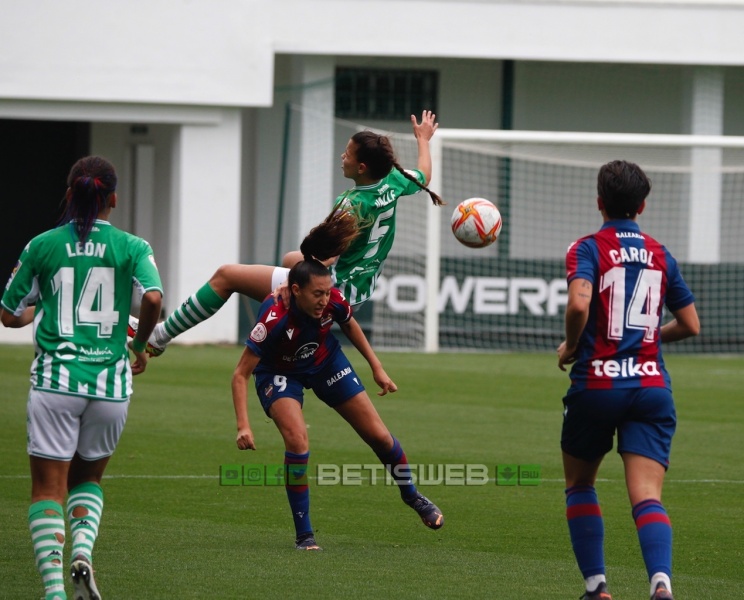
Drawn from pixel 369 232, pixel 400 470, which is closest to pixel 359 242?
pixel 369 232

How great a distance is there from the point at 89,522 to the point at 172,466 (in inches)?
169

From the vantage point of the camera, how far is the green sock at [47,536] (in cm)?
529

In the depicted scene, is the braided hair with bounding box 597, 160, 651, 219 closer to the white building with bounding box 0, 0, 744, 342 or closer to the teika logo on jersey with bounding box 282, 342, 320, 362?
the teika logo on jersey with bounding box 282, 342, 320, 362

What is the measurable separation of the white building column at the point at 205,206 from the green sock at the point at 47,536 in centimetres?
1581

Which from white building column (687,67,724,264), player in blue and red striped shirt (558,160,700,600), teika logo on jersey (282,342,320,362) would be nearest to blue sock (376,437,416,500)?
teika logo on jersey (282,342,320,362)

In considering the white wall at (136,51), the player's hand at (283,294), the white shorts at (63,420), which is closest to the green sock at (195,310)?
the player's hand at (283,294)

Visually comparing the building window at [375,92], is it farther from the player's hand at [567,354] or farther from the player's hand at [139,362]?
the player's hand at [567,354]

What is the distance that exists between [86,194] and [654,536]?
8.77 ft

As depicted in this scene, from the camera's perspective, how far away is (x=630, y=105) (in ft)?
85.3

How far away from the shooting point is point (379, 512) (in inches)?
322

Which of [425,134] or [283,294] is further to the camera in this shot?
[425,134]

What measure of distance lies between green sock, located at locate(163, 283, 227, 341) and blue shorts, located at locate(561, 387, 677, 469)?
2.81 m

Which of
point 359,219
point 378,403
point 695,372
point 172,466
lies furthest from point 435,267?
point 359,219

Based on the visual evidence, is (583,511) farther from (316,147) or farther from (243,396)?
(316,147)
